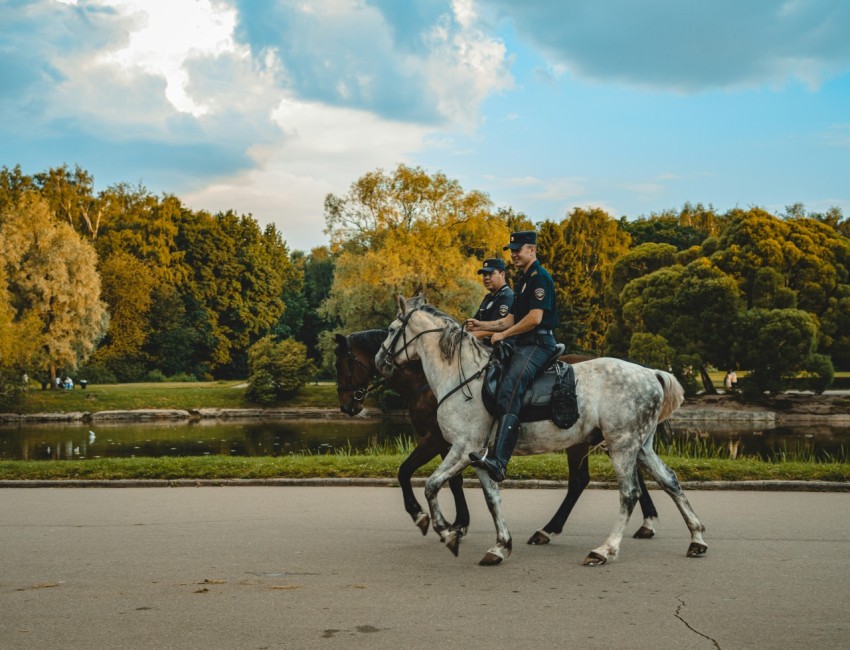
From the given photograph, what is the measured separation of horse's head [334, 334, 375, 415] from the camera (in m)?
9.66

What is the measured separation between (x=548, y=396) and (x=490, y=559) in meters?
1.60

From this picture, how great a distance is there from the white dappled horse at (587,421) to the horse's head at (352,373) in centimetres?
155

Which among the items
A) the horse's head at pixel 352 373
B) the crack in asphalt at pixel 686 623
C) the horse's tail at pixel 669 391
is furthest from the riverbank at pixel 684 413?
the crack in asphalt at pixel 686 623

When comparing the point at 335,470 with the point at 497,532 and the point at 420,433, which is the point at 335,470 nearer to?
the point at 420,433

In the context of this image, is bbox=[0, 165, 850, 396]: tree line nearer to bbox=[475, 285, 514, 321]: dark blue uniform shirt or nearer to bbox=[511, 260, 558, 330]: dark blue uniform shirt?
bbox=[475, 285, 514, 321]: dark blue uniform shirt

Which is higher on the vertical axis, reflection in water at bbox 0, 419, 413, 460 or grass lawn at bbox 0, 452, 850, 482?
grass lawn at bbox 0, 452, 850, 482

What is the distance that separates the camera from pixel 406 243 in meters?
45.2

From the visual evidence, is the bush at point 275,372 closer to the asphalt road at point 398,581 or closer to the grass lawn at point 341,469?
the grass lawn at point 341,469

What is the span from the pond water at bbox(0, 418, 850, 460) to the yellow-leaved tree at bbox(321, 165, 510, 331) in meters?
6.70

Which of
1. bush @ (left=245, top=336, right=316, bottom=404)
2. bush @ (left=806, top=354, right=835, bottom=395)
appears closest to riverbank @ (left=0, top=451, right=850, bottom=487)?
bush @ (left=806, top=354, right=835, bottom=395)

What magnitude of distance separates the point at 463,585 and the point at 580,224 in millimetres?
60205

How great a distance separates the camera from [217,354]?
65812mm

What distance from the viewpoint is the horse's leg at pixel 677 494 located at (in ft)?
25.3

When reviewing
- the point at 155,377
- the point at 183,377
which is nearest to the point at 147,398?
the point at 155,377
